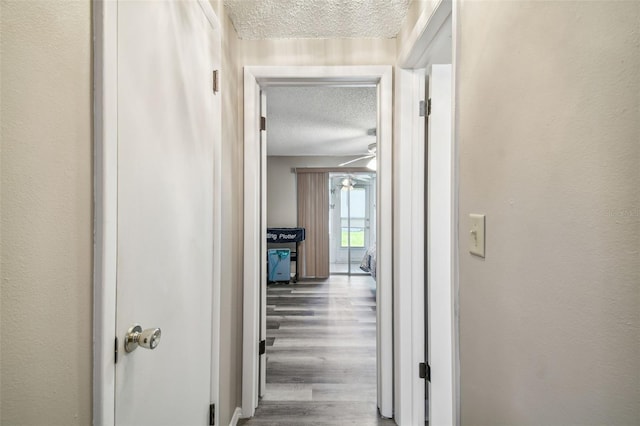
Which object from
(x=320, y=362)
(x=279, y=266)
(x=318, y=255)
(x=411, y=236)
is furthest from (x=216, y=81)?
(x=318, y=255)

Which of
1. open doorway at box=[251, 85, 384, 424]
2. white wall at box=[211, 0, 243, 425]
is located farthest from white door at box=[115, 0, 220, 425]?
open doorway at box=[251, 85, 384, 424]

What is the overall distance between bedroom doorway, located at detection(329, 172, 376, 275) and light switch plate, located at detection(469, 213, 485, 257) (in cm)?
575

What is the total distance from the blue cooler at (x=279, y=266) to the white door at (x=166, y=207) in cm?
397

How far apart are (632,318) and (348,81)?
1.71 m

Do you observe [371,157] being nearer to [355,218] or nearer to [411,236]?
[355,218]

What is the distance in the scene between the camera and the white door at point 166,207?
790mm

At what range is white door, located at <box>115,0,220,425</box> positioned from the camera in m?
0.79

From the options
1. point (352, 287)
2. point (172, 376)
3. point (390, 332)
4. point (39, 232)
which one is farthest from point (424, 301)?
point (352, 287)

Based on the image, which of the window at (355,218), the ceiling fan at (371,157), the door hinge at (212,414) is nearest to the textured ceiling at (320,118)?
the ceiling fan at (371,157)

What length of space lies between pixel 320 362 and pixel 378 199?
157 cm

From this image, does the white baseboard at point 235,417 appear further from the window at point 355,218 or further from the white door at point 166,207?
the window at point 355,218

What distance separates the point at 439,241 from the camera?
5.38ft

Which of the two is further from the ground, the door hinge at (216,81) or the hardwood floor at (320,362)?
the door hinge at (216,81)

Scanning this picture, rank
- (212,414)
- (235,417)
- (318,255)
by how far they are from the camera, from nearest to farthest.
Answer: (212,414)
(235,417)
(318,255)
